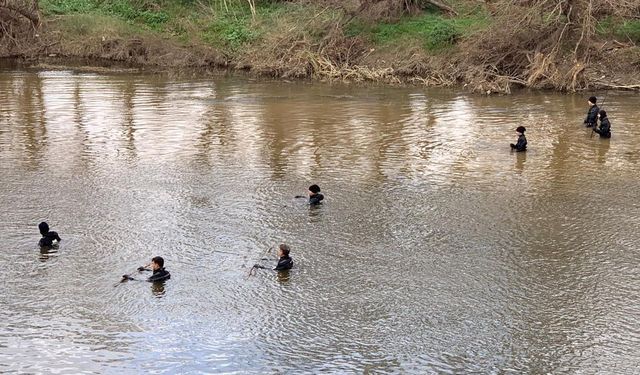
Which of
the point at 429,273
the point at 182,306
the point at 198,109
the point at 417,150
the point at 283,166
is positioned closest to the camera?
the point at 182,306

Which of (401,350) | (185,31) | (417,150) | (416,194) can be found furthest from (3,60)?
(401,350)

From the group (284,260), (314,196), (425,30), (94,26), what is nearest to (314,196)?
(314,196)

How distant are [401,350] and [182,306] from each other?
122 inches

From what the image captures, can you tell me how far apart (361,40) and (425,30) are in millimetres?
2838

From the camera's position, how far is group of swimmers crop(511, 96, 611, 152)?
19.1 m

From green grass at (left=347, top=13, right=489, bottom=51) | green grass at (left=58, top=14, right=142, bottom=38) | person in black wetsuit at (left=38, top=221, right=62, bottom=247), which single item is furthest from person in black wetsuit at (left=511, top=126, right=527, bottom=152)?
green grass at (left=58, top=14, right=142, bottom=38)

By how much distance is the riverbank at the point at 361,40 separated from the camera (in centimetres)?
2984

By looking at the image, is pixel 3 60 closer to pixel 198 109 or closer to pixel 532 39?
pixel 198 109

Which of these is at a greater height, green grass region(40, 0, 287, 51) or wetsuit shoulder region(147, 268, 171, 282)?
green grass region(40, 0, 287, 51)

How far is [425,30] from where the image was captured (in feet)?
113

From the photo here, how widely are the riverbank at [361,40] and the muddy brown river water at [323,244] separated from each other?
6.63 metres

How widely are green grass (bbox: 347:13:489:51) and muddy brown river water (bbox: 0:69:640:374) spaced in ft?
33.3

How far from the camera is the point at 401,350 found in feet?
31.1

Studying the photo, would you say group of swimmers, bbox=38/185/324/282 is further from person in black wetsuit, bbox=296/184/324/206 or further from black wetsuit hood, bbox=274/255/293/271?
person in black wetsuit, bbox=296/184/324/206
